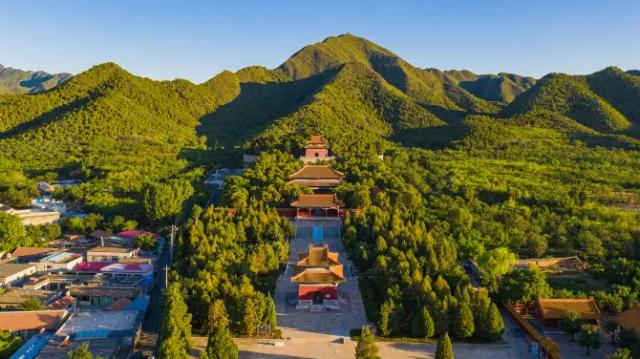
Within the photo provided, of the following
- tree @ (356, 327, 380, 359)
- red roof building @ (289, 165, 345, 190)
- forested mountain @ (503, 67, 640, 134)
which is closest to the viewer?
tree @ (356, 327, 380, 359)

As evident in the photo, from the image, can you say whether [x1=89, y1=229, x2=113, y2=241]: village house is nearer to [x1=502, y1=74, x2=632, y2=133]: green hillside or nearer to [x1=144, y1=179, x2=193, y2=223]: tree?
[x1=144, y1=179, x2=193, y2=223]: tree

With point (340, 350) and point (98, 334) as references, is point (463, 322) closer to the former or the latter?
point (340, 350)

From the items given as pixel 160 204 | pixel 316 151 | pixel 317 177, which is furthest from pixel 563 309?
pixel 316 151

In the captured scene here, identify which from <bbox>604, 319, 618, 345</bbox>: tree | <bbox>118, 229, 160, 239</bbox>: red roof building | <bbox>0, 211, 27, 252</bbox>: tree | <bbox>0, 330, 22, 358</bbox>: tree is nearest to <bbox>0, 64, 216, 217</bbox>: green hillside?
<bbox>118, 229, 160, 239</bbox>: red roof building

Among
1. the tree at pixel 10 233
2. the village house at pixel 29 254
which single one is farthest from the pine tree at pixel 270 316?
the tree at pixel 10 233

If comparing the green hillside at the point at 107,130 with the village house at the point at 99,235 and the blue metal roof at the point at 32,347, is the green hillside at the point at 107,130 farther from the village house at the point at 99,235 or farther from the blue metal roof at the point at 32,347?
the blue metal roof at the point at 32,347

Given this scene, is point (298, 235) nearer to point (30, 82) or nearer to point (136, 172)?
point (136, 172)
